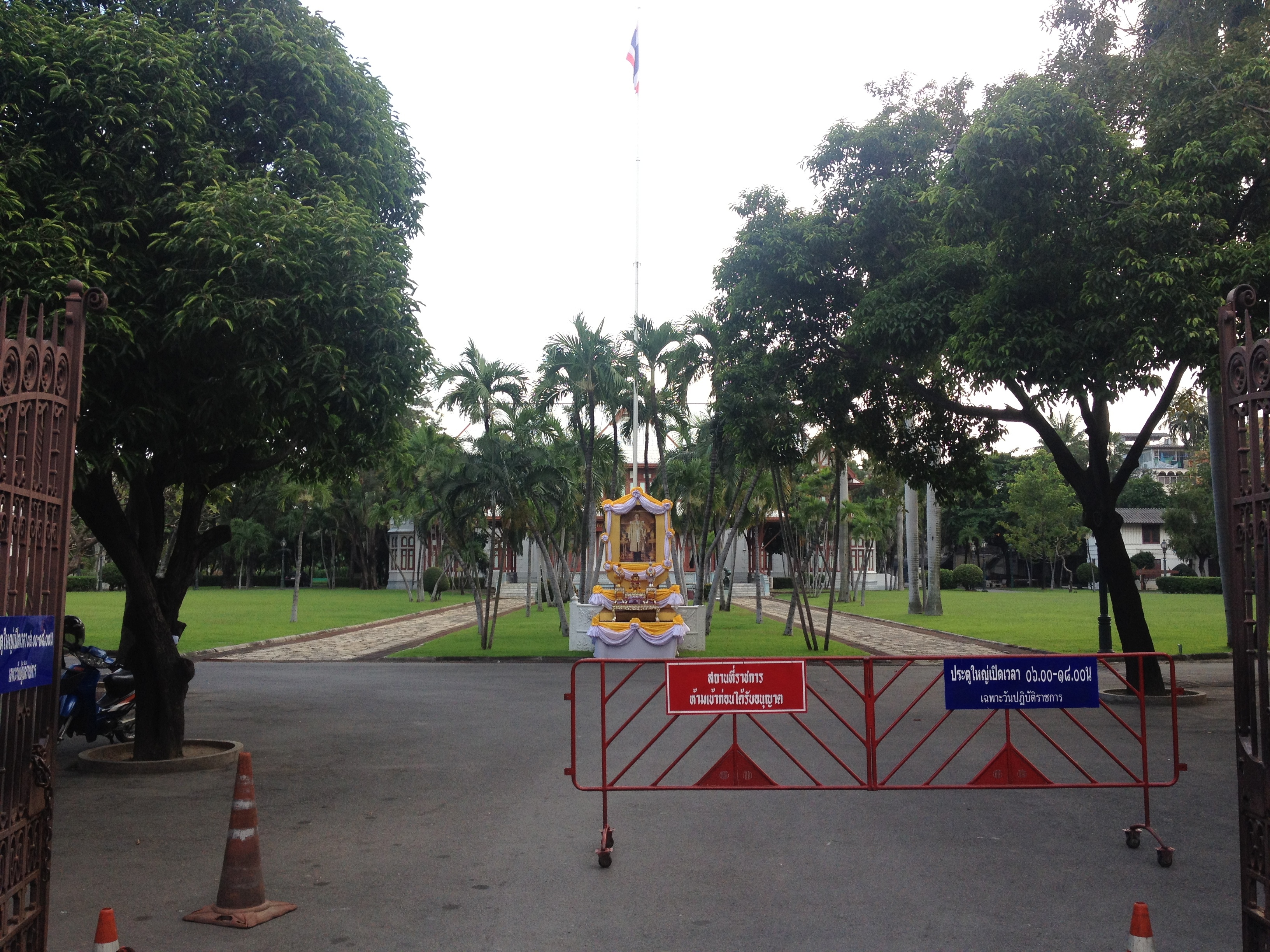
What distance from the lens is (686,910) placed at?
590 centimetres

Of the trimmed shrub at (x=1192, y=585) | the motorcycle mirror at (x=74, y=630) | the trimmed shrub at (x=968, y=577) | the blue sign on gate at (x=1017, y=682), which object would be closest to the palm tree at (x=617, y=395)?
the motorcycle mirror at (x=74, y=630)

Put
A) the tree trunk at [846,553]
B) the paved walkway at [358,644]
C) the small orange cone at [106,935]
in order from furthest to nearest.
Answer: the tree trunk at [846,553]
the paved walkway at [358,644]
the small orange cone at [106,935]

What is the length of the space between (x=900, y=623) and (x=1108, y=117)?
23963 mm

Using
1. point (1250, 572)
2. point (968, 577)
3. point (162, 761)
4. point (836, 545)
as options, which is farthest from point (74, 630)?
point (968, 577)

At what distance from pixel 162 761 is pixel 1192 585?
65508 mm

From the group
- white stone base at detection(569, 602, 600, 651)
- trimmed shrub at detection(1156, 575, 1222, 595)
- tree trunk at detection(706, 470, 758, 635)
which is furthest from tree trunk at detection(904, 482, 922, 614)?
trimmed shrub at detection(1156, 575, 1222, 595)

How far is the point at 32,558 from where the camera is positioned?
4.27 metres

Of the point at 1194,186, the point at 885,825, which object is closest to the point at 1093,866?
the point at 885,825

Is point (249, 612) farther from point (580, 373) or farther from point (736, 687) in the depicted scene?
point (736, 687)

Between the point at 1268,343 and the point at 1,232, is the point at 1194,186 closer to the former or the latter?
the point at 1268,343

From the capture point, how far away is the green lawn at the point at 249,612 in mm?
28125

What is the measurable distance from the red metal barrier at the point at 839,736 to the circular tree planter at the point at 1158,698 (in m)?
0.26

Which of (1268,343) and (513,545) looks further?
(513,545)

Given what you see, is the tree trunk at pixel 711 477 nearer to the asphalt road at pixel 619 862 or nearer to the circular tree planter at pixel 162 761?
the circular tree planter at pixel 162 761
